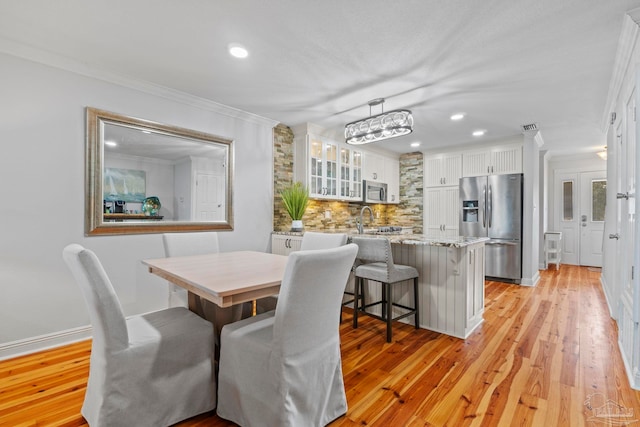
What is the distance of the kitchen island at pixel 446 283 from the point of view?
270 cm

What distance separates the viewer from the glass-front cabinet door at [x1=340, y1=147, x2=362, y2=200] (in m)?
4.89

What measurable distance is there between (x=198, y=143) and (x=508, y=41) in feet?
9.76

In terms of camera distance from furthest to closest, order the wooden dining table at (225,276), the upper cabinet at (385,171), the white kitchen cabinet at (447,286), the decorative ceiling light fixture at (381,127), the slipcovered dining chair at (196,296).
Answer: the upper cabinet at (385,171)
the decorative ceiling light fixture at (381,127)
the white kitchen cabinet at (447,286)
the slipcovered dining chair at (196,296)
the wooden dining table at (225,276)

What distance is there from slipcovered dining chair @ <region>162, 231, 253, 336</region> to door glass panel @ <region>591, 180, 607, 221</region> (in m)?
7.21

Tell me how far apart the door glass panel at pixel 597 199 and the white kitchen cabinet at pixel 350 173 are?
4924mm

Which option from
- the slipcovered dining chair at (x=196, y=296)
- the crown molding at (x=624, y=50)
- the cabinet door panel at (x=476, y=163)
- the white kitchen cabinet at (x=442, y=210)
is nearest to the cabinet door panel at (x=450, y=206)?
the white kitchen cabinet at (x=442, y=210)

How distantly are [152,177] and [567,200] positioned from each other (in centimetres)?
774

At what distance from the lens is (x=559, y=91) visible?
3.13m

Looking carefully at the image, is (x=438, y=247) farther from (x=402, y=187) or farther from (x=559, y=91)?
(x=402, y=187)

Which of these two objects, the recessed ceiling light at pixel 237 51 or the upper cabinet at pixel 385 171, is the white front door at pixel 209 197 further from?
the upper cabinet at pixel 385 171

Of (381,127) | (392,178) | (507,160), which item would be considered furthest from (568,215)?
(381,127)

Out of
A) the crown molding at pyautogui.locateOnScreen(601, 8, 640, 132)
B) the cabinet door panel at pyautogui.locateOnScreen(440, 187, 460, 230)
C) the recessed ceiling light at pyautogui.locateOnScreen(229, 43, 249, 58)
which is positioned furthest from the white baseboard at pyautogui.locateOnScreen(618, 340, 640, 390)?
the recessed ceiling light at pyautogui.locateOnScreen(229, 43, 249, 58)

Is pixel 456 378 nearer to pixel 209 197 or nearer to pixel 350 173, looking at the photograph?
pixel 209 197

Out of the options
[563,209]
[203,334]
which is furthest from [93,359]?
[563,209]
